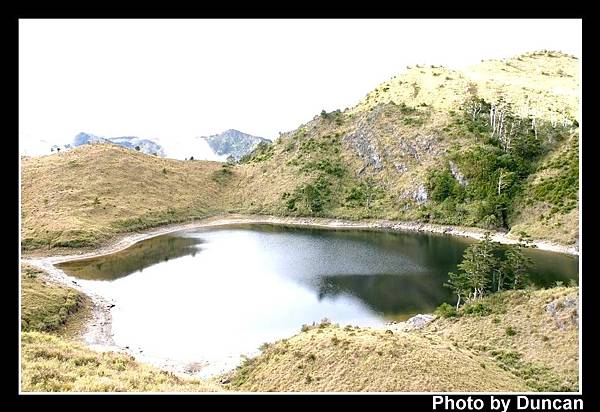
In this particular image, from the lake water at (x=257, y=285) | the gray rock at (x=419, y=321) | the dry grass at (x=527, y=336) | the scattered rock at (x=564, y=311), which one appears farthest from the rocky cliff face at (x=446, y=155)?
the scattered rock at (x=564, y=311)

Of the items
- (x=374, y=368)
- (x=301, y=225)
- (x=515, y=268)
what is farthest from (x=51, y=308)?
(x=301, y=225)

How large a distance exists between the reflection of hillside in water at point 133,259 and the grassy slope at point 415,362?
97.2 feet

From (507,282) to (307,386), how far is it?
21676mm

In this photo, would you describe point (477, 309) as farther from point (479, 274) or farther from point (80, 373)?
point (80, 373)

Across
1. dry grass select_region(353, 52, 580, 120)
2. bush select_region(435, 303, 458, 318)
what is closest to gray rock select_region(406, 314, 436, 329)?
bush select_region(435, 303, 458, 318)

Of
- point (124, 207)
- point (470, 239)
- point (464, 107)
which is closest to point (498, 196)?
point (470, 239)

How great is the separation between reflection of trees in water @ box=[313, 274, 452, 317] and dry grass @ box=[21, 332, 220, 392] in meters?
20.3

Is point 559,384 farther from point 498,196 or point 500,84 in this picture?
point 500,84

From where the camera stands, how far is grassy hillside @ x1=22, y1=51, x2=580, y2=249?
61000 millimetres

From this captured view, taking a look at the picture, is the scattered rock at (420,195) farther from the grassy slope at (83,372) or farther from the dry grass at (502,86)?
the grassy slope at (83,372)

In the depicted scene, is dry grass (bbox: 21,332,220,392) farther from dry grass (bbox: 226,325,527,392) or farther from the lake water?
the lake water

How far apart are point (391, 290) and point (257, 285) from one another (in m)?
12.5

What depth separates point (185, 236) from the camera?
6550 centimetres

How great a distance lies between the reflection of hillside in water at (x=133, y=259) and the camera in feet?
147
